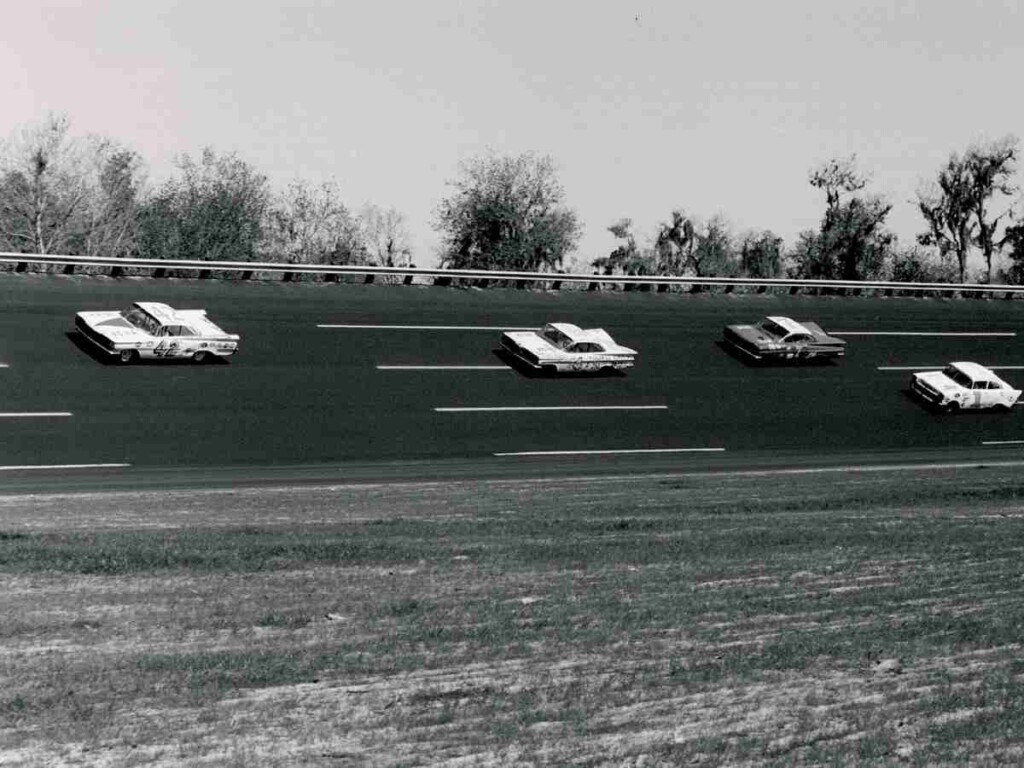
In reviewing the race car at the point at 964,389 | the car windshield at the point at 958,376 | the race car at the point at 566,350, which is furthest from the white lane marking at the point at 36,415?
the car windshield at the point at 958,376

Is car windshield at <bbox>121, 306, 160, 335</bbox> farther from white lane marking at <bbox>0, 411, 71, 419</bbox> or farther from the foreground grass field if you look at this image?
the foreground grass field

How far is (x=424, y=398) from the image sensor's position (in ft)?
98.8

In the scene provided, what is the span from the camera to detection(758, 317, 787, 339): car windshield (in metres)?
36.1

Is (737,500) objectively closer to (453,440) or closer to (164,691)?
(453,440)

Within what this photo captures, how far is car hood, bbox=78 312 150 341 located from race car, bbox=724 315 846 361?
15.7 meters

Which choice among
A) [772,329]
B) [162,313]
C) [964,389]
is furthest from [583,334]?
[162,313]

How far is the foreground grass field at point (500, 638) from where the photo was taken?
10203 millimetres

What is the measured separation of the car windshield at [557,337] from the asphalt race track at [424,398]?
3.05 feet

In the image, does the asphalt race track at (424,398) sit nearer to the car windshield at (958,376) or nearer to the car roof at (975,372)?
the car windshield at (958,376)

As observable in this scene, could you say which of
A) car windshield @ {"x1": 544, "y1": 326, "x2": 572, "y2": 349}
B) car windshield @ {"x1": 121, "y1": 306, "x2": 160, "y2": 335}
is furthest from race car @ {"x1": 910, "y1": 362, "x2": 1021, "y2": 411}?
car windshield @ {"x1": 121, "y1": 306, "x2": 160, "y2": 335}

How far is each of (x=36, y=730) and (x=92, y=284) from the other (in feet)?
85.6

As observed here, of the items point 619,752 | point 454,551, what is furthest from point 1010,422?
point 619,752

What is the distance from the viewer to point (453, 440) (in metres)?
27.9

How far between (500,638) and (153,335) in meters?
18.9
